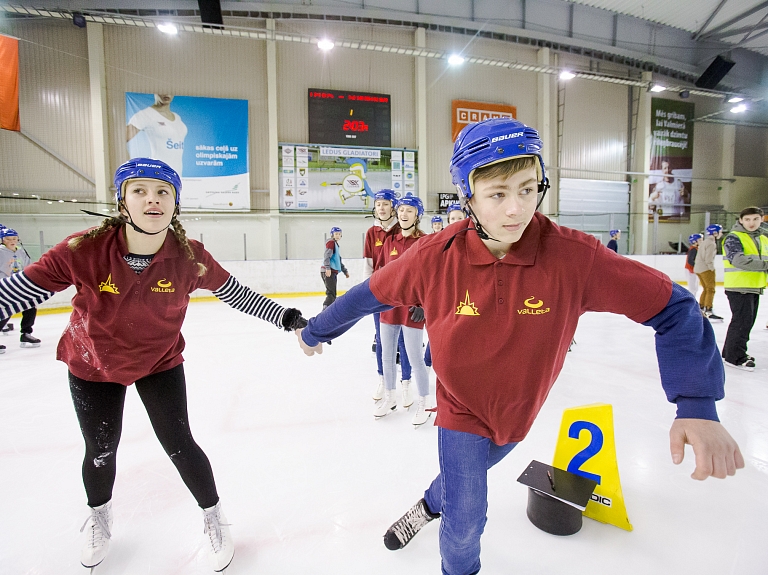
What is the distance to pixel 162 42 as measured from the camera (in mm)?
11312

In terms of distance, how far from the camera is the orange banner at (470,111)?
13.2 meters

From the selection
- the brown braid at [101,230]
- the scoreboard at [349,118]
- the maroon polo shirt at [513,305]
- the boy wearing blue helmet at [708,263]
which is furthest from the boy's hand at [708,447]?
the scoreboard at [349,118]

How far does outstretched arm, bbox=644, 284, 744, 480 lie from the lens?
947mm

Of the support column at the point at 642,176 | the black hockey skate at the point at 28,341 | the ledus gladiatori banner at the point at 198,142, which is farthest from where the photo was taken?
the support column at the point at 642,176

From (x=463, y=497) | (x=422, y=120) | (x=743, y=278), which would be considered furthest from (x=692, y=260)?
(x=463, y=497)

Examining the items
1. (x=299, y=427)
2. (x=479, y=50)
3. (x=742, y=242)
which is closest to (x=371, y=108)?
(x=479, y=50)

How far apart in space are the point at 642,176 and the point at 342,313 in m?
17.4

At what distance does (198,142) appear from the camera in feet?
36.9

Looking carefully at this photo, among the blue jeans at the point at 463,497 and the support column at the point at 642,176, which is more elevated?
the support column at the point at 642,176

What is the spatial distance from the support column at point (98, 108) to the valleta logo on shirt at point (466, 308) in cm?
1260

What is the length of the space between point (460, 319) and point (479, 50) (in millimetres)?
14788

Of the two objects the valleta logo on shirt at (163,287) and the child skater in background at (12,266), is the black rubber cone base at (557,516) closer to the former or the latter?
the valleta logo on shirt at (163,287)

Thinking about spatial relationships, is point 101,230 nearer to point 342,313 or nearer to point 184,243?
point 184,243

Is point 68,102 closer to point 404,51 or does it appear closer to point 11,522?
point 404,51
